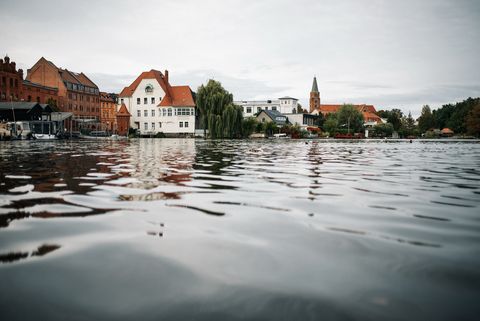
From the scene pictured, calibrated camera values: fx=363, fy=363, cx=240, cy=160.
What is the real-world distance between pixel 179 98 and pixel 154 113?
5588 mm

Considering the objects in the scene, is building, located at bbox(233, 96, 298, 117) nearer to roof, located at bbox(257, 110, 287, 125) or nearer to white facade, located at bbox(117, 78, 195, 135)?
roof, located at bbox(257, 110, 287, 125)

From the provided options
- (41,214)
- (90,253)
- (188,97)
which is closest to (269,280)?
(90,253)

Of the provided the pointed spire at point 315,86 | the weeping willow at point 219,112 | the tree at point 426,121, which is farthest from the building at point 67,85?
the tree at point 426,121

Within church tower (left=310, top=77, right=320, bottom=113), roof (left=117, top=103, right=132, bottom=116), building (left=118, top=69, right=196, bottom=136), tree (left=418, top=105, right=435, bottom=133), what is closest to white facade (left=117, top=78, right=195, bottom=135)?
building (left=118, top=69, right=196, bottom=136)

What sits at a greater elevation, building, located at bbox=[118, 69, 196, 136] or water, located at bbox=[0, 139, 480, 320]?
building, located at bbox=[118, 69, 196, 136]

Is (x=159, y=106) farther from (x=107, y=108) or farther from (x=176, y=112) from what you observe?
(x=107, y=108)

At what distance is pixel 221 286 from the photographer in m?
1.90

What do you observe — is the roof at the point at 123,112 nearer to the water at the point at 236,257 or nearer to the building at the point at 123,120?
the building at the point at 123,120

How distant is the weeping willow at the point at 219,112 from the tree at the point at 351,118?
4451 cm

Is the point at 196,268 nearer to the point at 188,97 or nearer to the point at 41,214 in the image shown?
the point at 41,214

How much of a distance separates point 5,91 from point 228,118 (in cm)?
4016

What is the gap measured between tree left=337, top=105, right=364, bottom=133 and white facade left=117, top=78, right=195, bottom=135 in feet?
128

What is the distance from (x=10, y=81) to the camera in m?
61.3

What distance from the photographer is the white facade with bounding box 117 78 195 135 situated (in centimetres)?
6700
